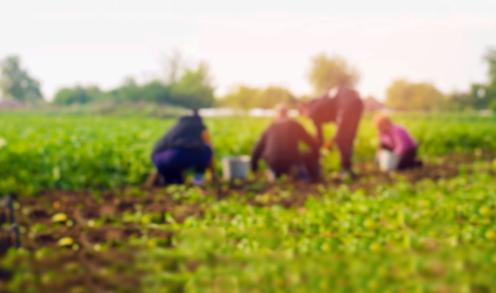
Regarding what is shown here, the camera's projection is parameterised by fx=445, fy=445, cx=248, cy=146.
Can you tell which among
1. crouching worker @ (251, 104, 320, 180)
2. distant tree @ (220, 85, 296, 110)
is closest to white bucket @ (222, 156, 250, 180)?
crouching worker @ (251, 104, 320, 180)

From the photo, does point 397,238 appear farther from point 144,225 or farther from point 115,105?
point 115,105

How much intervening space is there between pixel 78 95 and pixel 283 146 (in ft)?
178

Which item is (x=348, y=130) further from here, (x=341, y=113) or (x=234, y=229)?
(x=234, y=229)

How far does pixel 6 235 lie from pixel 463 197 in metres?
4.28

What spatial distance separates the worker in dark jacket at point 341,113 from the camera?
6.58 m

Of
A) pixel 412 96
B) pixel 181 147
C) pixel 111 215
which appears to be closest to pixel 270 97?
pixel 181 147

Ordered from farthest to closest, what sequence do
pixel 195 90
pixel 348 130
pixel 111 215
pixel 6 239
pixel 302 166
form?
pixel 195 90 → pixel 302 166 → pixel 348 130 → pixel 111 215 → pixel 6 239

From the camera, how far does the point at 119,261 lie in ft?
6.36

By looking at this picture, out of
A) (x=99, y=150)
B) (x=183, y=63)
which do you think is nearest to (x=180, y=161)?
(x=99, y=150)

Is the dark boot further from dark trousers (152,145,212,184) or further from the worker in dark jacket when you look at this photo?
the worker in dark jacket

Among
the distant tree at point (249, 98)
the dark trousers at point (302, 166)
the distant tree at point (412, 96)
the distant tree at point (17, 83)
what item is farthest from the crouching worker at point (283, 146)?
the distant tree at point (17, 83)

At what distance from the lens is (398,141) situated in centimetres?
718

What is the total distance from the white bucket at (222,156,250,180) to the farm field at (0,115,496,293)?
211 millimetres

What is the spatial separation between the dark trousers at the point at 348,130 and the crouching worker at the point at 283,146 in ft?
1.52
